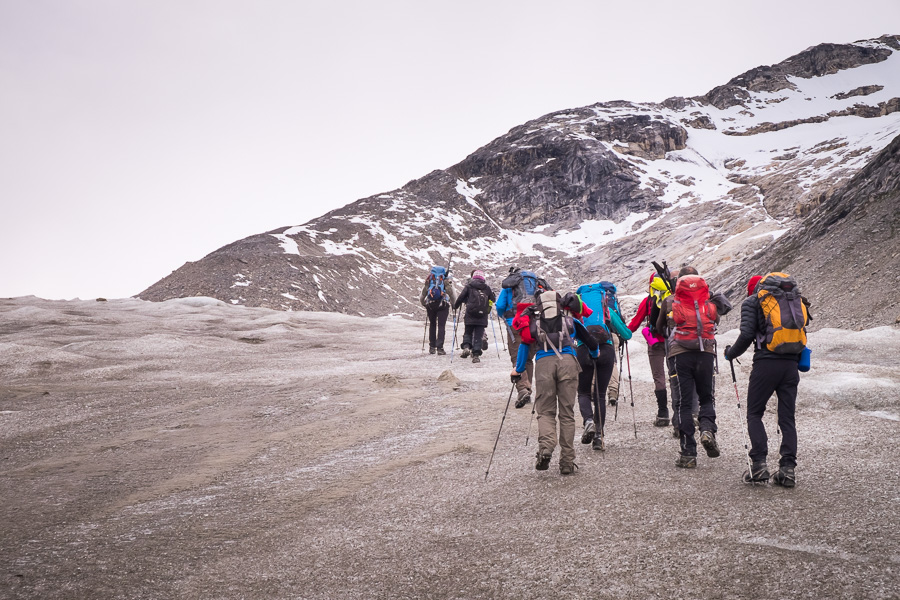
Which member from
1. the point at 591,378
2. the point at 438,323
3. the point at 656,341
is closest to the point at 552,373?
the point at 591,378

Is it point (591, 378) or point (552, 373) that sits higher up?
point (552, 373)

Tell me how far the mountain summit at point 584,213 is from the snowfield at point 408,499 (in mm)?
21215

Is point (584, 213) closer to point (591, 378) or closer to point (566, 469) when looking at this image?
point (591, 378)

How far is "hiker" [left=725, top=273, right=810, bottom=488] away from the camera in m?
6.11

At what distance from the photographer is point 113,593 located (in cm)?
454

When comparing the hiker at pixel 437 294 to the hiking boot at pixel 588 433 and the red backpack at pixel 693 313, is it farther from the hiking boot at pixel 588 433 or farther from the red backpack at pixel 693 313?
the red backpack at pixel 693 313

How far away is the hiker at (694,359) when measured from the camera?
713cm

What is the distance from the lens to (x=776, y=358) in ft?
20.6

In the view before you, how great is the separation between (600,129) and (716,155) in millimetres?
37458

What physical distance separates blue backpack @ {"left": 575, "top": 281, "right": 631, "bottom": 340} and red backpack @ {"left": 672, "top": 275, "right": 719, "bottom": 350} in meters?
1.38

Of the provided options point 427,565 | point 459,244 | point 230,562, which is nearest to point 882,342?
point 427,565

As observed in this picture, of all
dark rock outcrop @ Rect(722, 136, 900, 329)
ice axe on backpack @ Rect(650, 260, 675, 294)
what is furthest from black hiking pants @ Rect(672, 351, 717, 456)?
dark rock outcrop @ Rect(722, 136, 900, 329)

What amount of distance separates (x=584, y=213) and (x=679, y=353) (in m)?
151

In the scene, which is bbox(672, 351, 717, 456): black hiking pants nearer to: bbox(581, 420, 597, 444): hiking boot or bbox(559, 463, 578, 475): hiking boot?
bbox(581, 420, 597, 444): hiking boot
